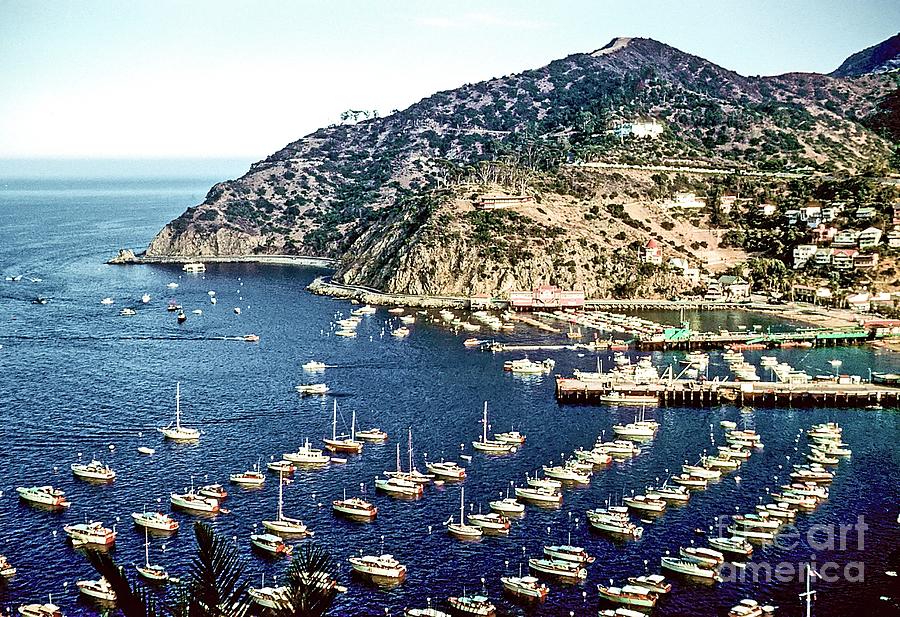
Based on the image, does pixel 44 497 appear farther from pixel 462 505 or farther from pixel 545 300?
pixel 545 300

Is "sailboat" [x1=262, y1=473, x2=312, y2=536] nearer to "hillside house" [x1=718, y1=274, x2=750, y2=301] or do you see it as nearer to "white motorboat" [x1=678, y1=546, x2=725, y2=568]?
"white motorboat" [x1=678, y1=546, x2=725, y2=568]

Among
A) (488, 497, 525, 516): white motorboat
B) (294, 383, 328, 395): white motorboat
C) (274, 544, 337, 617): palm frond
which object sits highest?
(274, 544, 337, 617): palm frond

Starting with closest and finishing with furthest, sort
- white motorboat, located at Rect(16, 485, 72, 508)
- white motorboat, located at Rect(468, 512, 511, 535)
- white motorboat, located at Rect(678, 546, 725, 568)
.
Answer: white motorboat, located at Rect(678, 546, 725, 568) < white motorboat, located at Rect(468, 512, 511, 535) < white motorboat, located at Rect(16, 485, 72, 508)

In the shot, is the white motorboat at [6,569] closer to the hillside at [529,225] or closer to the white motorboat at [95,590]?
the white motorboat at [95,590]

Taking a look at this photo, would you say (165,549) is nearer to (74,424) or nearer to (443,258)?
(74,424)

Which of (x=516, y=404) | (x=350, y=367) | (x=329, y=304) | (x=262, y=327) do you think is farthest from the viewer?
(x=329, y=304)

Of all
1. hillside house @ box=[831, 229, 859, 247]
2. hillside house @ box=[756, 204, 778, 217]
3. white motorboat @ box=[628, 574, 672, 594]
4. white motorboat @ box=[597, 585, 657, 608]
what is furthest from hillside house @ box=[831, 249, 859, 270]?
white motorboat @ box=[597, 585, 657, 608]

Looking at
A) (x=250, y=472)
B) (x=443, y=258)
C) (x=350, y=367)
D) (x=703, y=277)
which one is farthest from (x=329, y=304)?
(x=250, y=472)
